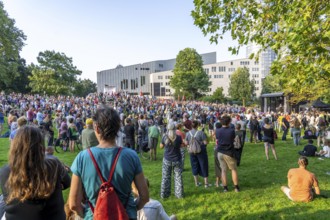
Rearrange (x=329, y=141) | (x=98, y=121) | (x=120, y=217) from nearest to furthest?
(x=120, y=217) < (x=98, y=121) < (x=329, y=141)

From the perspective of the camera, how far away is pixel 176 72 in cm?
6031

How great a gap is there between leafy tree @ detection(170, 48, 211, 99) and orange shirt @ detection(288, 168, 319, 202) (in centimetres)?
5278

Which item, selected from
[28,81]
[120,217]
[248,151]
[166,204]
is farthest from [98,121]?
[28,81]

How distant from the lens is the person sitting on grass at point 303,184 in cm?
595

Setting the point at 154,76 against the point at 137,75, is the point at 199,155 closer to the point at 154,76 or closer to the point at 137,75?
the point at 154,76

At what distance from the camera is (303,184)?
19.7ft

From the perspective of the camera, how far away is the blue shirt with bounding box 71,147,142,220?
2.24 m

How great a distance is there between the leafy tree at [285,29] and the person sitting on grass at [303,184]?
182 cm

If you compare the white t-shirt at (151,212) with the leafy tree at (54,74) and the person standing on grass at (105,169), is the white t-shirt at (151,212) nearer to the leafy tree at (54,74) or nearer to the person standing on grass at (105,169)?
the person standing on grass at (105,169)

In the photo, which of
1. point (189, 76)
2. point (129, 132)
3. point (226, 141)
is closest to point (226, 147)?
point (226, 141)

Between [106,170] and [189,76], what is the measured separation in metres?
57.6

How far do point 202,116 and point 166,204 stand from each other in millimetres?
17974

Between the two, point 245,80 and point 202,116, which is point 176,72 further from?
point 202,116

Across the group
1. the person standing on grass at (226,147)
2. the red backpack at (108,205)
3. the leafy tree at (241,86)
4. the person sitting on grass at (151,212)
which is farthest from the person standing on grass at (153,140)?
the leafy tree at (241,86)
